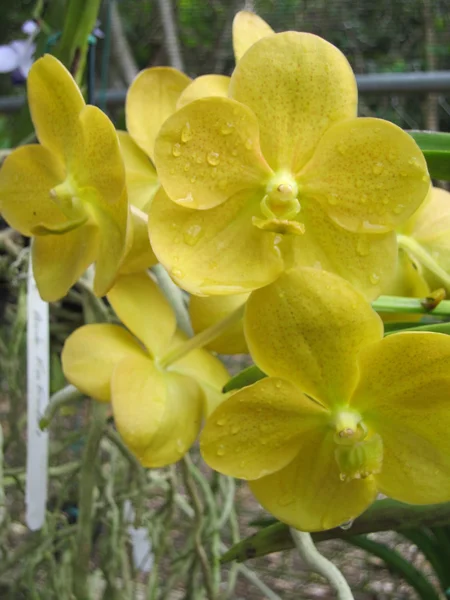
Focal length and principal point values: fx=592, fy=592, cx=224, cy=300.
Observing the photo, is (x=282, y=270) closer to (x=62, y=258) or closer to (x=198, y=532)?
Result: (x=62, y=258)

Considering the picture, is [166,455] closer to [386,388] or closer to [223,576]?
[386,388]

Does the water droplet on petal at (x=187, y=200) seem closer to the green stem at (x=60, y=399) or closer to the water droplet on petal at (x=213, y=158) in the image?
the water droplet on petal at (x=213, y=158)

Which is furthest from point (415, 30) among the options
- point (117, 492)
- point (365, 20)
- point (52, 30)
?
point (117, 492)

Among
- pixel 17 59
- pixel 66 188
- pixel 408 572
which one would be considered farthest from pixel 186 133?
pixel 17 59

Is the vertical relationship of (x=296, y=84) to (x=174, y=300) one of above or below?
above

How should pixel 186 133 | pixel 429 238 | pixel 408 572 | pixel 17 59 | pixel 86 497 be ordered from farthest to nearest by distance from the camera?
1. pixel 17 59
2. pixel 408 572
3. pixel 86 497
4. pixel 429 238
5. pixel 186 133

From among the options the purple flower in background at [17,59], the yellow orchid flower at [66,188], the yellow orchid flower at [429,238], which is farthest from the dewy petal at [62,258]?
the purple flower in background at [17,59]

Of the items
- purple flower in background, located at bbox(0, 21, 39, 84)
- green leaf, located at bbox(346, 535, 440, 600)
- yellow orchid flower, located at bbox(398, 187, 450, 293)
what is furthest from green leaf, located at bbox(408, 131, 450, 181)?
purple flower in background, located at bbox(0, 21, 39, 84)
